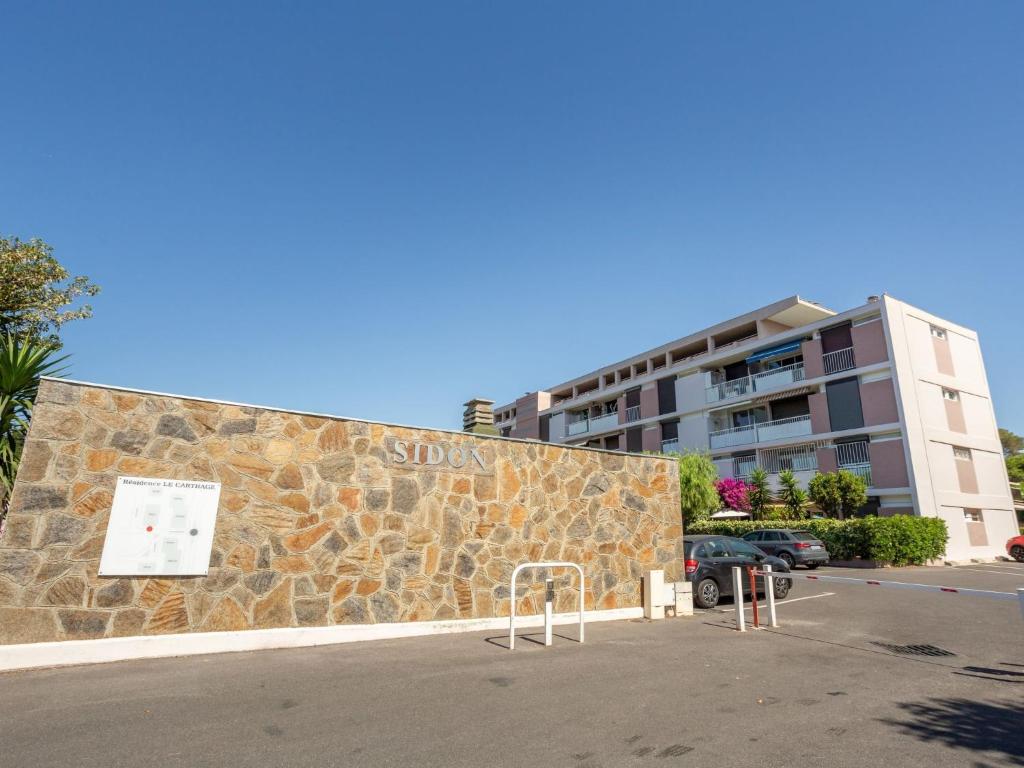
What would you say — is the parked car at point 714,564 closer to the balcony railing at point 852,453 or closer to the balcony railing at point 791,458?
the balcony railing at point 852,453

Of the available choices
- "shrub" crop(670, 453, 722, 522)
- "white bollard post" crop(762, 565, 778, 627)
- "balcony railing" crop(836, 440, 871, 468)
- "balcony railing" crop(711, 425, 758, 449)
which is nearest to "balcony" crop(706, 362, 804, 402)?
"balcony railing" crop(711, 425, 758, 449)

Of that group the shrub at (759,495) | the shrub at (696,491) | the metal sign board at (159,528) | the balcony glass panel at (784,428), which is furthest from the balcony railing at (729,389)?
the metal sign board at (159,528)

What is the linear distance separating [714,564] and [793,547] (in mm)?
10354

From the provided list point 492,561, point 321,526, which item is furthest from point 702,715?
point 321,526

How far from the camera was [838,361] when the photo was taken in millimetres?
28719

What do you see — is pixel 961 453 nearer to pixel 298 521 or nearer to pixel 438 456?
pixel 438 456

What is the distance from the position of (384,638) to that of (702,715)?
478 cm

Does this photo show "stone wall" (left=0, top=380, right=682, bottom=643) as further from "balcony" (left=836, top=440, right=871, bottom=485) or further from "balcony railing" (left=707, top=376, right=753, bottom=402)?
"balcony railing" (left=707, top=376, right=753, bottom=402)

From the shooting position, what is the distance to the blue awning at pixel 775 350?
31.2 metres

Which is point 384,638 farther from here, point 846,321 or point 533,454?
point 846,321

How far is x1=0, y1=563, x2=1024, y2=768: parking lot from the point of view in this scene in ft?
13.0

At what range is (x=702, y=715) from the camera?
479cm

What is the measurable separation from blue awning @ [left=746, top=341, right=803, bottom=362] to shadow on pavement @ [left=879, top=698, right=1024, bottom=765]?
28.9 meters

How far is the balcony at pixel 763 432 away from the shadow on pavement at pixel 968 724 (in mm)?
27180
